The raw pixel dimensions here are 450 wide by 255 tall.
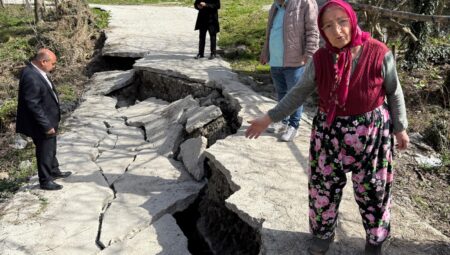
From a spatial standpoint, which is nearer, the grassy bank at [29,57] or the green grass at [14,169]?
the green grass at [14,169]

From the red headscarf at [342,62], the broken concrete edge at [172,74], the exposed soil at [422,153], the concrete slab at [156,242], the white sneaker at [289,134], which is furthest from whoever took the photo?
the broken concrete edge at [172,74]

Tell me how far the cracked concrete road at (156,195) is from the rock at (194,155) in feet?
0.32

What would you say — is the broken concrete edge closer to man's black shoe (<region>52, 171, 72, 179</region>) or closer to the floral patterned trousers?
man's black shoe (<region>52, 171, 72, 179</region>)

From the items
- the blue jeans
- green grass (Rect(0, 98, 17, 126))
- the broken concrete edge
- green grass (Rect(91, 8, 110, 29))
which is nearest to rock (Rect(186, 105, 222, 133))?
the broken concrete edge

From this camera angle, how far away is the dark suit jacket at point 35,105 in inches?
163

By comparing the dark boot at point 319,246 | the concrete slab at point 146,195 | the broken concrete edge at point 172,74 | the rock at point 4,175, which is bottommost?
the rock at point 4,175

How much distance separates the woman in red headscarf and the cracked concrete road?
53 cm

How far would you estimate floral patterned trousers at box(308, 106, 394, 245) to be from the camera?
235 centimetres

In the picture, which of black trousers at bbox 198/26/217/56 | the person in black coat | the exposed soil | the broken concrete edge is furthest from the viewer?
black trousers at bbox 198/26/217/56

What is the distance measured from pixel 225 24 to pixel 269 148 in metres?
7.29

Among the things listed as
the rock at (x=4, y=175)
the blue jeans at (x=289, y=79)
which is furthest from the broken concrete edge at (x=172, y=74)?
the rock at (x=4, y=175)

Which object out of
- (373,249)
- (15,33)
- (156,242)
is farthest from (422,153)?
(15,33)

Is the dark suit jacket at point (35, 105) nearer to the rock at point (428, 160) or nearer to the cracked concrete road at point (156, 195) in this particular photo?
the cracked concrete road at point (156, 195)

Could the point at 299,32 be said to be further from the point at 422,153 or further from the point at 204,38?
the point at 204,38
